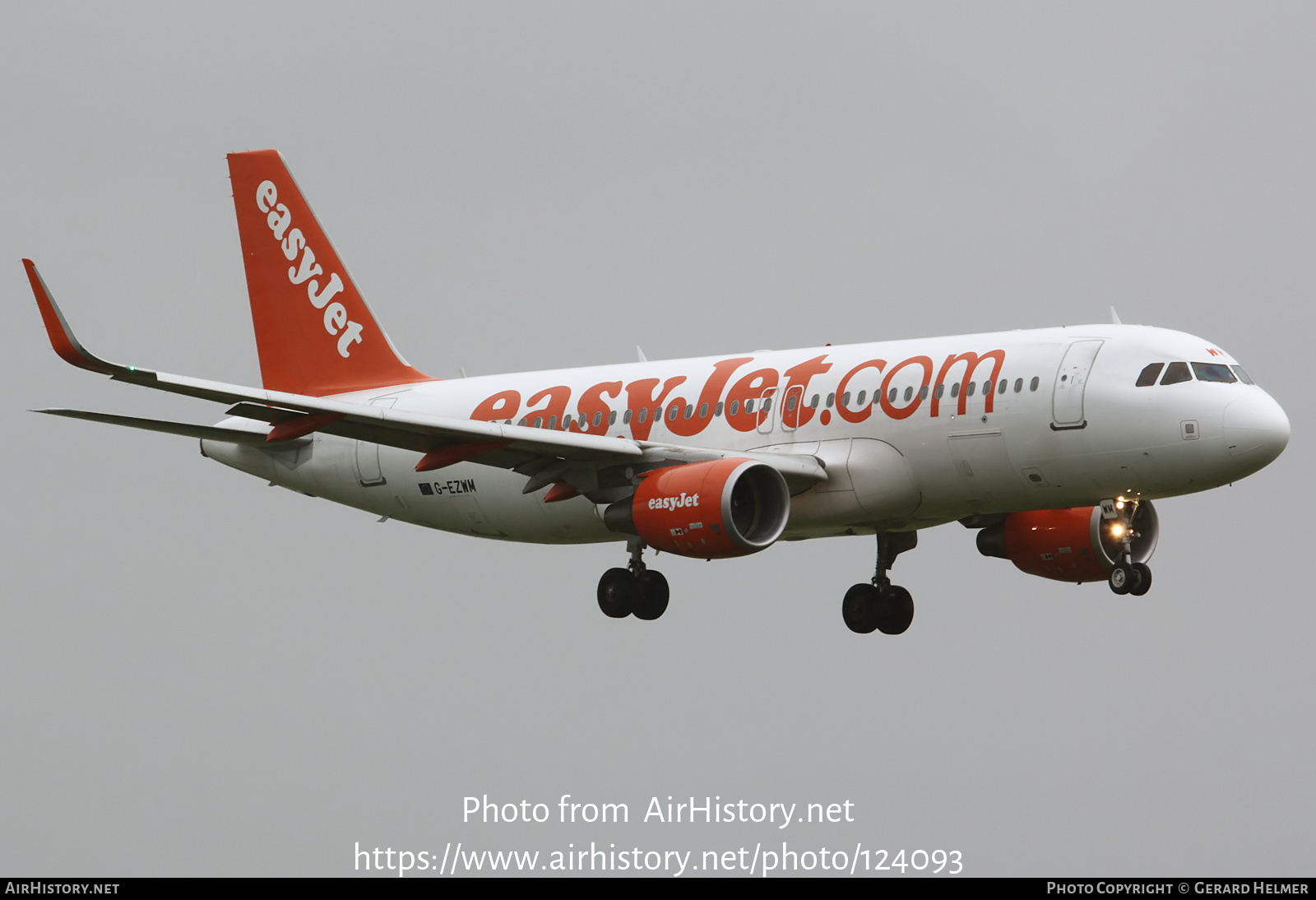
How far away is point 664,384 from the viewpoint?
42.9 m

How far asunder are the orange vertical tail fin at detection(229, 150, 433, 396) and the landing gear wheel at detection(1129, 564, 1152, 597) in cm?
1855

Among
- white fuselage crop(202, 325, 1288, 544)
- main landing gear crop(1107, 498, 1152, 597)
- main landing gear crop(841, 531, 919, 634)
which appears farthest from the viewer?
main landing gear crop(841, 531, 919, 634)

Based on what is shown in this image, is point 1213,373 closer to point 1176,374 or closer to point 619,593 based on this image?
point 1176,374

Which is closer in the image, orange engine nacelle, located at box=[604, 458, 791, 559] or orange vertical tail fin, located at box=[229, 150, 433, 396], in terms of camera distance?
orange engine nacelle, located at box=[604, 458, 791, 559]

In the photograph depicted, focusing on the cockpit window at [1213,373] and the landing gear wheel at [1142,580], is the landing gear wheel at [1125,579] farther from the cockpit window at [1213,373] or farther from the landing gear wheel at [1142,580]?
the cockpit window at [1213,373]

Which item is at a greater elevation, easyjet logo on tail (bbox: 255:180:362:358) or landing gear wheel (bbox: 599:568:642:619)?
easyjet logo on tail (bbox: 255:180:362:358)

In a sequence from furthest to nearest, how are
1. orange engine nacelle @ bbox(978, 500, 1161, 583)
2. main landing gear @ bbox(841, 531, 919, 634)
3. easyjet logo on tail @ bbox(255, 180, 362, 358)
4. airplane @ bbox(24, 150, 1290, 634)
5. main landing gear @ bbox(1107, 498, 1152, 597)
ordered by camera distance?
1. easyjet logo on tail @ bbox(255, 180, 362, 358)
2. main landing gear @ bbox(841, 531, 919, 634)
3. orange engine nacelle @ bbox(978, 500, 1161, 583)
4. main landing gear @ bbox(1107, 498, 1152, 597)
5. airplane @ bbox(24, 150, 1290, 634)

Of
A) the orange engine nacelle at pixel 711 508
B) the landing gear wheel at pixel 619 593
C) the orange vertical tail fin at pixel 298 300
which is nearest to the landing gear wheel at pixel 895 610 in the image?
the landing gear wheel at pixel 619 593

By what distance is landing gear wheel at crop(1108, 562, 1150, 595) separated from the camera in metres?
38.2

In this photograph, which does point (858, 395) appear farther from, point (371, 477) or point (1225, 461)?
point (371, 477)

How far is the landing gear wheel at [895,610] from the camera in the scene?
44.3 meters

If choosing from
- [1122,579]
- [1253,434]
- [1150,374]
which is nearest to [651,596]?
[1122,579]

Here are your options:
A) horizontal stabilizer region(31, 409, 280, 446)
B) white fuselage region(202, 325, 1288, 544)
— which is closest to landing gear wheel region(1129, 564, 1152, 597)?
white fuselage region(202, 325, 1288, 544)

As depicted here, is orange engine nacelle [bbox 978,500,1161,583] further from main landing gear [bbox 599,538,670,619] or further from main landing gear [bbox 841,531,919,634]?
main landing gear [bbox 599,538,670,619]
